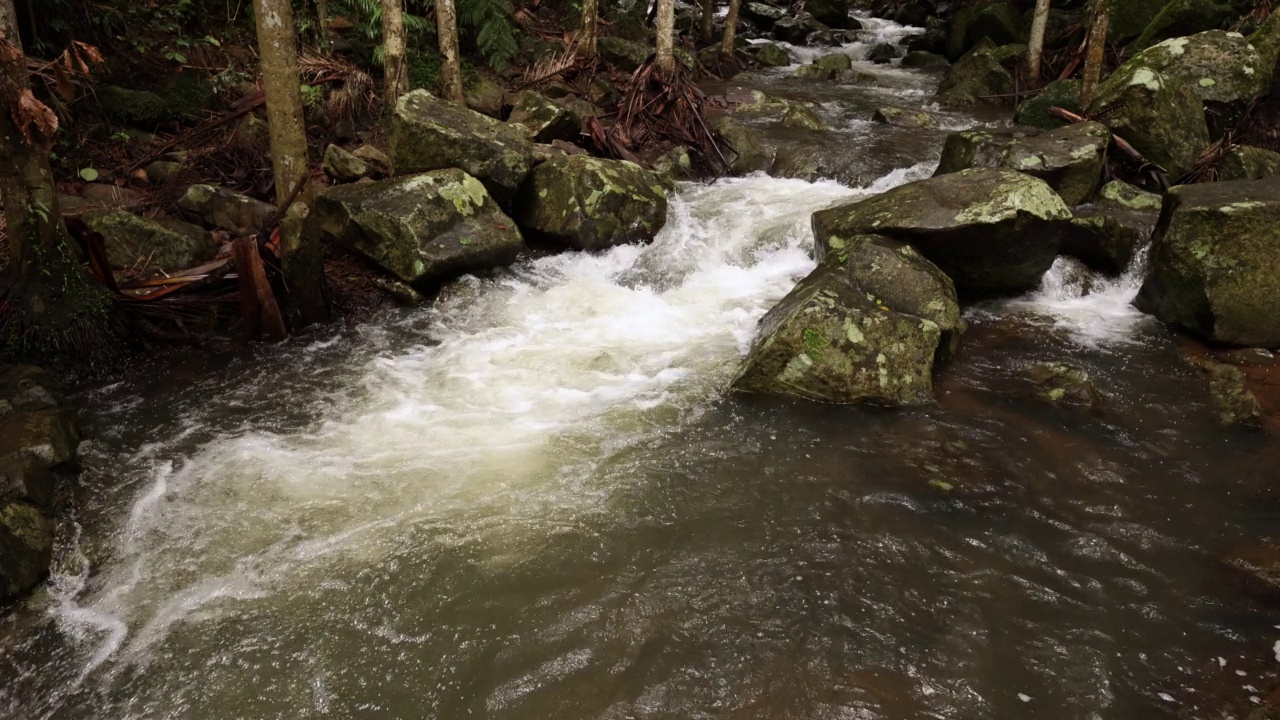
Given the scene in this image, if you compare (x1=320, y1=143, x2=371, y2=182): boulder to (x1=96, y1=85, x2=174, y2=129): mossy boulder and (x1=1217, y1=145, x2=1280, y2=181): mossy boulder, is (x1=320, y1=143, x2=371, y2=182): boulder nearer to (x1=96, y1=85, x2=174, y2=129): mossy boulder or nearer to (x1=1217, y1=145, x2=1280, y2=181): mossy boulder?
(x1=96, y1=85, x2=174, y2=129): mossy boulder

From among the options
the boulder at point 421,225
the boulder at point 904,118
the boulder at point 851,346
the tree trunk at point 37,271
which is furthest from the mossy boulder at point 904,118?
the tree trunk at point 37,271

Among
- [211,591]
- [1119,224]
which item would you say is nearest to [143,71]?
[211,591]

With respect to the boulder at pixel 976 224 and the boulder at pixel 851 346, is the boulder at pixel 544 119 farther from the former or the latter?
the boulder at pixel 851 346

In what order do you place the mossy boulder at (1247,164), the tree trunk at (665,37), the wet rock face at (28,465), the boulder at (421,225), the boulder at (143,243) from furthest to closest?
1. the tree trunk at (665,37)
2. the mossy boulder at (1247,164)
3. the boulder at (421,225)
4. the boulder at (143,243)
5. the wet rock face at (28,465)

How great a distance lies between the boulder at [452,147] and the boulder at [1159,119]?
805 cm

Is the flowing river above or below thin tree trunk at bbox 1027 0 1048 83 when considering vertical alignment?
below

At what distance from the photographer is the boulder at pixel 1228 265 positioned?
23.1ft

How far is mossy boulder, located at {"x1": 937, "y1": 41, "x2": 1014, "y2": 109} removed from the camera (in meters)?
16.9

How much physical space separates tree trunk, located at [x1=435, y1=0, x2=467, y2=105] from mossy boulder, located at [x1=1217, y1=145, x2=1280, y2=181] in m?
10.5

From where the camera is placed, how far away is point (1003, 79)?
1716 centimetres

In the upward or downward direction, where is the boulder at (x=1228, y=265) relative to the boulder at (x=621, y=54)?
downward

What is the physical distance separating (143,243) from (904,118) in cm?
1299

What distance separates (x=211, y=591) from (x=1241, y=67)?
559 inches

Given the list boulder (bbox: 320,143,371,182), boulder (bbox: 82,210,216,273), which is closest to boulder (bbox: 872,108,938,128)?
boulder (bbox: 320,143,371,182)
